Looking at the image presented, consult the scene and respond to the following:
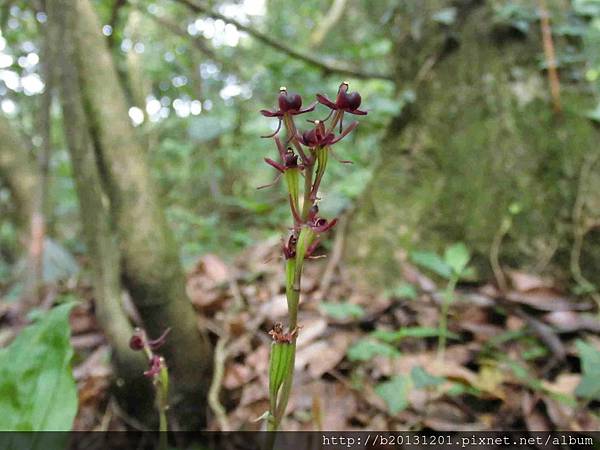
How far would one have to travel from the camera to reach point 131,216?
124 centimetres

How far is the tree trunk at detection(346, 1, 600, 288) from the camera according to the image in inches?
68.5

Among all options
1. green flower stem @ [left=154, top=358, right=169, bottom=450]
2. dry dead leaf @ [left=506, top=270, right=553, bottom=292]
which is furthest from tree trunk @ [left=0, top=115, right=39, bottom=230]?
dry dead leaf @ [left=506, top=270, right=553, bottom=292]

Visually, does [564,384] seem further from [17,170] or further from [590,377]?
[17,170]

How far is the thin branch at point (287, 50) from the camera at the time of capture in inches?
89.4

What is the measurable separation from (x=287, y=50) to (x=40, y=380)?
7.35 ft

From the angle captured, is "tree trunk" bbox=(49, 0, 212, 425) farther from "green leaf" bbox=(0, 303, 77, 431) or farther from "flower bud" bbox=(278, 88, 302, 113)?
"flower bud" bbox=(278, 88, 302, 113)

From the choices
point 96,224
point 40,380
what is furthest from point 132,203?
point 40,380

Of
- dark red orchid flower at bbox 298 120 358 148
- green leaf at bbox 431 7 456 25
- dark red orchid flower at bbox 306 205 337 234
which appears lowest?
dark red orchid flower at bbox 306 205 337 234

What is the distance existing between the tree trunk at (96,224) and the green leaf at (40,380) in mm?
281

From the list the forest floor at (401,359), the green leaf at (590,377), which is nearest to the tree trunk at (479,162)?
the forest floor at (401,359)

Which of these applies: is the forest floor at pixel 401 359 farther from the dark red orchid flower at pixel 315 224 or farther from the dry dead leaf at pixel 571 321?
the dark red orchid flower at pixel 315 224

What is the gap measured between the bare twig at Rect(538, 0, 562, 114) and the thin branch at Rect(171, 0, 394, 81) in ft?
3.20

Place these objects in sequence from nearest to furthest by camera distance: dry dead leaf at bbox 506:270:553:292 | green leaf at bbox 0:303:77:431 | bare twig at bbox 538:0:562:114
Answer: green leaf at bbox 0:303:77:431
dry dead leaf at bbox 506:270:553:292
bare twig at bbox 538:0:562:114

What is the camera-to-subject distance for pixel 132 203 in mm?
1241
